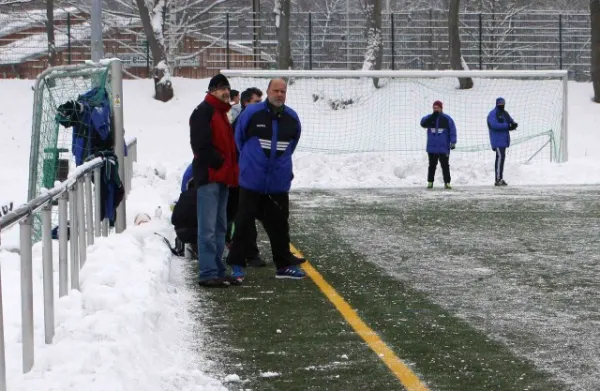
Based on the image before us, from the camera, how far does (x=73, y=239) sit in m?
8.88

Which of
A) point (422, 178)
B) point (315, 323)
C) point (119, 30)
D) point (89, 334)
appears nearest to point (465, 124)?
point (422, 178)

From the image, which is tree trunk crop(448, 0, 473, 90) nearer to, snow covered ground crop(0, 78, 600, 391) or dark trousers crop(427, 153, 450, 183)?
snow covered ground crop(0, 78, 600, 391)

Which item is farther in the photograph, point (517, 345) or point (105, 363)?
A: point (517, 345)

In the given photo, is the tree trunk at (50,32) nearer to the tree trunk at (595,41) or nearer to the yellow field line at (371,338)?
the tree trunk at (595,41)

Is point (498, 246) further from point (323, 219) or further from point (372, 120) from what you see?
point (372, 120)

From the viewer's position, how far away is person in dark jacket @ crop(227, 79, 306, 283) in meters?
10.5

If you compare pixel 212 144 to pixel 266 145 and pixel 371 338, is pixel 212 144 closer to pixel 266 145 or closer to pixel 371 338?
pixel 266 145

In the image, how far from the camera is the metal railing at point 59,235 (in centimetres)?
624

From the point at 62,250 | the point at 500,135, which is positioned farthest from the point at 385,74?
the point at 62,250

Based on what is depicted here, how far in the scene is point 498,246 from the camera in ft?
42.5

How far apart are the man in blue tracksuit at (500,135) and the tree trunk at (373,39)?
15.0 metres

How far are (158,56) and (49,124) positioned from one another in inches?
877

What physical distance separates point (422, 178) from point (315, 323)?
53.1 ft

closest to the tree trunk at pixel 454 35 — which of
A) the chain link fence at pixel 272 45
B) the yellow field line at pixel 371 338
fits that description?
the chain link fence at pixel 272 45
